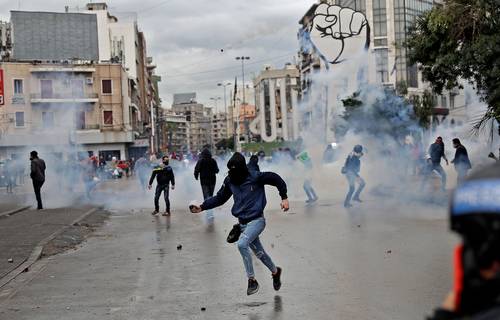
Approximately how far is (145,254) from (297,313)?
4777 mm

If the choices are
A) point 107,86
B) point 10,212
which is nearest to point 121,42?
point 107,86

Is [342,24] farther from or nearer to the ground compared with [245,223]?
farther from the ground

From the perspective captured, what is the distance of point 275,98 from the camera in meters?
79.7

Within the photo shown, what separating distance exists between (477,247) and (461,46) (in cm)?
1478

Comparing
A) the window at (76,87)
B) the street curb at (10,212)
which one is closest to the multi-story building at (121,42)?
the window at (76,87)

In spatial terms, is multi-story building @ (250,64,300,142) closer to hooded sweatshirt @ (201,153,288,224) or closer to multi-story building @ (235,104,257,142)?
multi-story building @ (235,104,257,142)

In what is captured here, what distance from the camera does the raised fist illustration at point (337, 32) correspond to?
2998cm

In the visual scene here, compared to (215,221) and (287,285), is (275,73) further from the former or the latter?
(287,285)

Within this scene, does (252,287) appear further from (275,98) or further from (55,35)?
(275,98)

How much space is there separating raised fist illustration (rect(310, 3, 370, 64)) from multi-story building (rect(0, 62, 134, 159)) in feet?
40.1

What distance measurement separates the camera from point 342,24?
30047 mm

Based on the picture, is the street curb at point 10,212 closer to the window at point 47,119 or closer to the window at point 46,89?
the window at point 47,119

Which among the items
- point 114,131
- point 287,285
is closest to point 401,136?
point 287,285

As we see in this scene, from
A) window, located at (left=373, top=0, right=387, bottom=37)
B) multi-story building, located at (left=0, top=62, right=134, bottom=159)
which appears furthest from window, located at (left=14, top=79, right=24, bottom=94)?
window, located at (left=373, top=0, right=387, bottom=37)
